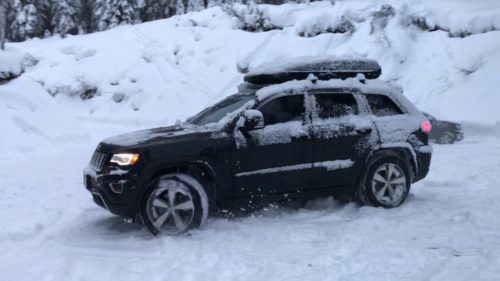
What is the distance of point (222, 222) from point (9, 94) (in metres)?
9.92

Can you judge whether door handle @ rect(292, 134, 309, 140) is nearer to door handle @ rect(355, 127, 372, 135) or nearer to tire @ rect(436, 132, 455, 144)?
door handle @ rect(355, 127, 372, 135)

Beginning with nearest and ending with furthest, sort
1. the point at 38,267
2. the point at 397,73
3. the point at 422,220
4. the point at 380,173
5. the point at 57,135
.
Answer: the point at 38,267 → the point at 422,220 → the point at 380,173 → the point at 57,135 → the point at 397,73

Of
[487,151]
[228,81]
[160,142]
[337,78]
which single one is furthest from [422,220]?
[228,81]

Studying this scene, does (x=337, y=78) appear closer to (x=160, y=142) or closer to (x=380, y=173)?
(x=380, y=173)

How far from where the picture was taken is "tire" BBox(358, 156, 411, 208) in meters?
6.94

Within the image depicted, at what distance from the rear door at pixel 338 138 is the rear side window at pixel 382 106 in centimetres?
21

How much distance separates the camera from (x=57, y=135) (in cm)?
1404

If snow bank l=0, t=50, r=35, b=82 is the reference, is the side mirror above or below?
below

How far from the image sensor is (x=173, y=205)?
5891mm

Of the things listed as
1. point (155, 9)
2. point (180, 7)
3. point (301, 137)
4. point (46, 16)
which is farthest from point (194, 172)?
point (155, 9)

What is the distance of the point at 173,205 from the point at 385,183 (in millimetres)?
2791

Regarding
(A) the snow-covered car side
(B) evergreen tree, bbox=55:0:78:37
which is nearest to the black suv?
(A) the snow-covered car side

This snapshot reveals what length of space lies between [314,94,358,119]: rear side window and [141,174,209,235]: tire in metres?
1.87

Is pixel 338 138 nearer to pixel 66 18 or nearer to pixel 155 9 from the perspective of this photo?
pixel 66 18
